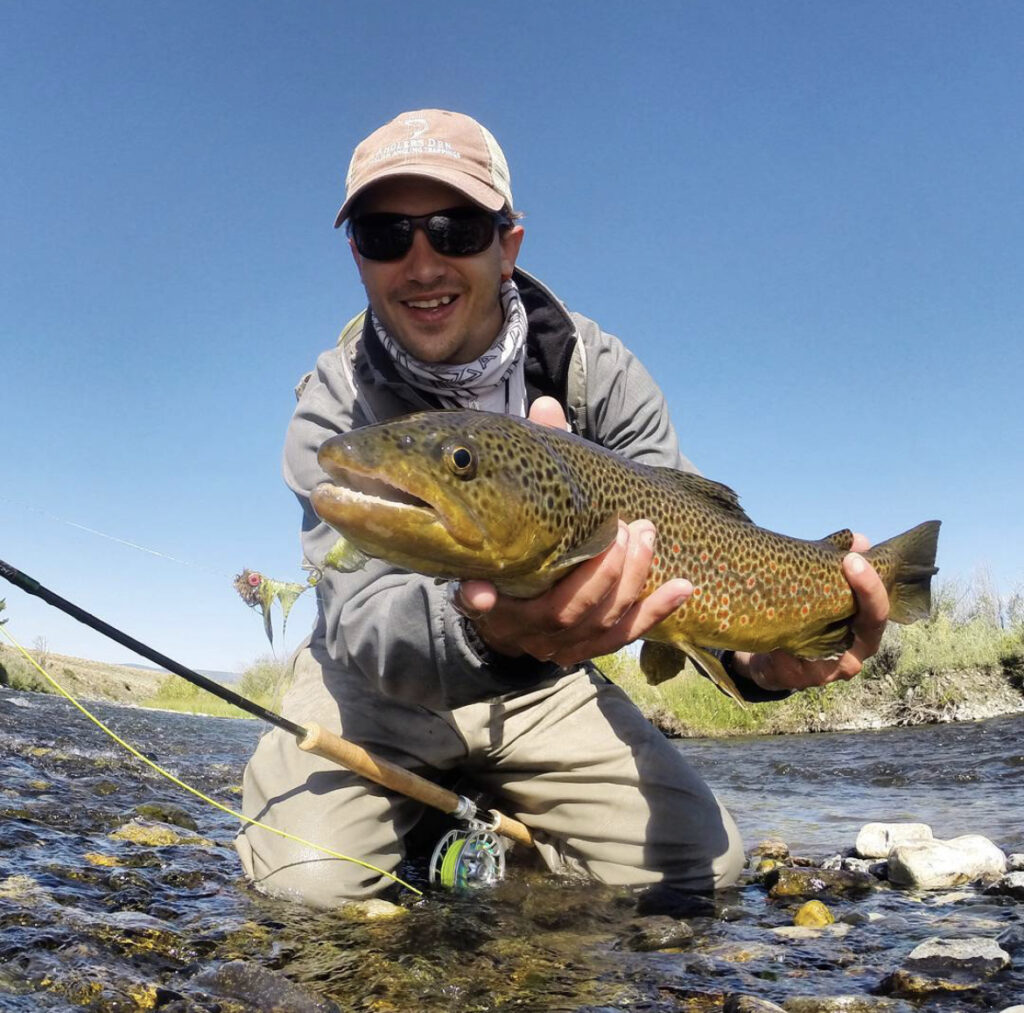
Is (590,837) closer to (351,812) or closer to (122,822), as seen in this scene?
(351,812)

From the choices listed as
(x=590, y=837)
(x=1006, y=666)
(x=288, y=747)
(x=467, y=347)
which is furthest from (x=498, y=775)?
(x=1006, y=666)

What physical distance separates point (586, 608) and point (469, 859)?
5.74ft

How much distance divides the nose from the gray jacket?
340 mm

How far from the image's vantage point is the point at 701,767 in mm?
8781

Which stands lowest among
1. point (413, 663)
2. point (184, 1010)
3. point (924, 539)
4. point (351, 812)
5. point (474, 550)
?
point (184, 1010)

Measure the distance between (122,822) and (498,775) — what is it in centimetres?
194

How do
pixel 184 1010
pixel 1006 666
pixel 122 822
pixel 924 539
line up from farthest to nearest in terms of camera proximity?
pixel 1006 666
pixel 122 822
pixel 924 539
pixel 184 1010

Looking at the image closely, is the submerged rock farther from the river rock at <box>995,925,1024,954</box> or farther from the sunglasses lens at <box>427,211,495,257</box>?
the sunglasses lens at <box>427,211,495,257</box>

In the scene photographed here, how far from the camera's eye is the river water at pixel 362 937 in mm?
2500

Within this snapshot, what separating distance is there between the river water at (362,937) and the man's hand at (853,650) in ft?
2.86

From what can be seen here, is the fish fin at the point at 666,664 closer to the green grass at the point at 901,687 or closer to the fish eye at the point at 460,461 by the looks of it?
the fish eye at the point at 460,461

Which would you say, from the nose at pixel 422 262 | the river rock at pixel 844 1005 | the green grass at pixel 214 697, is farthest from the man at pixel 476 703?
the green grass at pixel 214 697

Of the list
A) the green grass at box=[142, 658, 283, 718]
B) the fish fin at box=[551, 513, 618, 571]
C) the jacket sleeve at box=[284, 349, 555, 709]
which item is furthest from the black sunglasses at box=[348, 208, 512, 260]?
the green grass at box=[142, 658, 283, 718]

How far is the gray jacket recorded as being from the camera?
3043 mm
